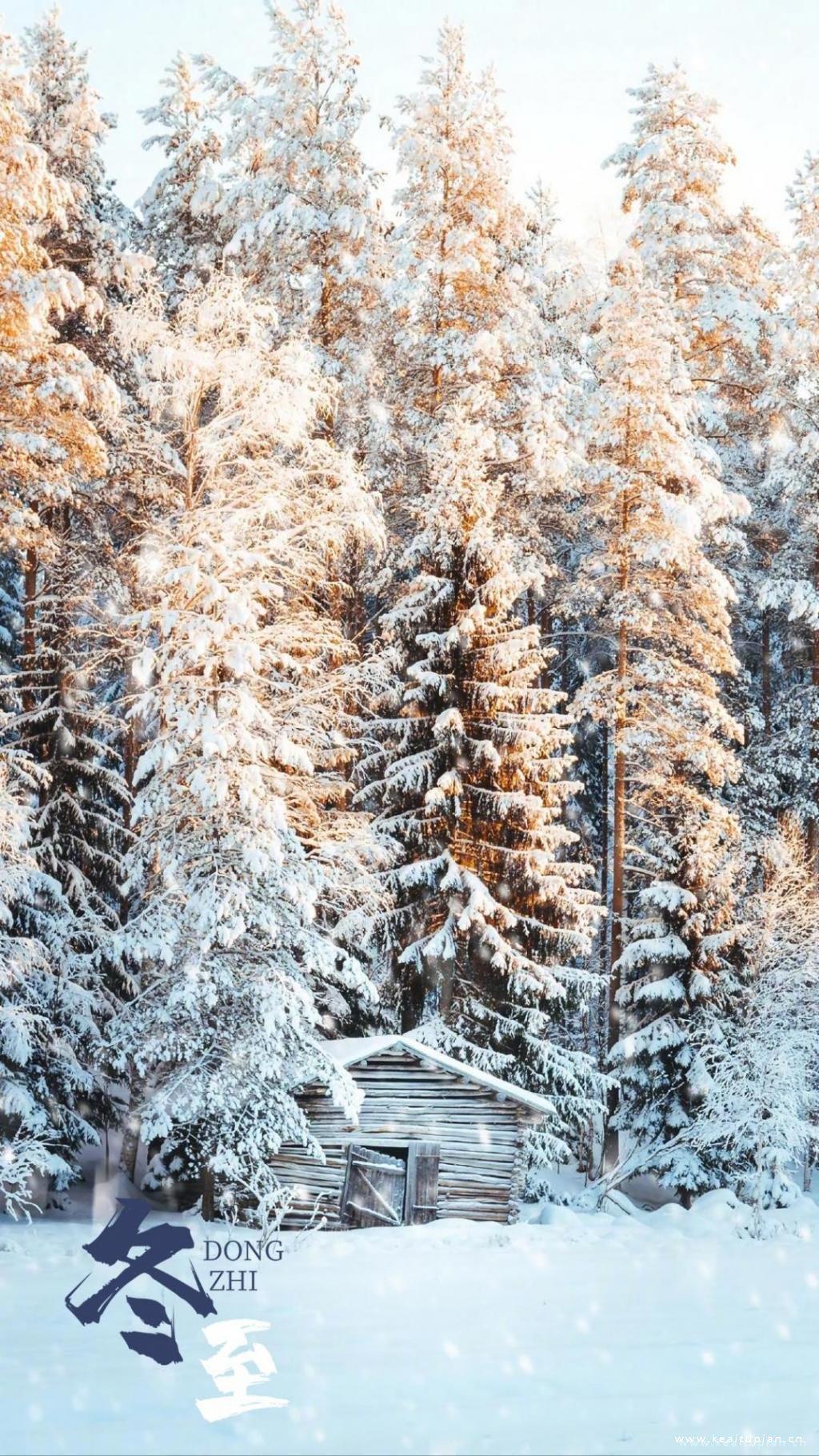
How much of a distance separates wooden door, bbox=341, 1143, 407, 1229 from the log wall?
0.18 metres

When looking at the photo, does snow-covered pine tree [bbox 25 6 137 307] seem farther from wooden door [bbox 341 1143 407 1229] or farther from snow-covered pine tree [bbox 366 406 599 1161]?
wooden door [bbox 341 1143 407 1229]

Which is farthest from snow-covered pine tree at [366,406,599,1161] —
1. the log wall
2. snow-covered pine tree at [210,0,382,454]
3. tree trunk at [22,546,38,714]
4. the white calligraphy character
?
the white calligraphy character

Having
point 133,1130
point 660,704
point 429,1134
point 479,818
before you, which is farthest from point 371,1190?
point 660,704

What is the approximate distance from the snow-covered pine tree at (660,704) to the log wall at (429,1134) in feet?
12.1

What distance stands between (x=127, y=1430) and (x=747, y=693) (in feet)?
82.6

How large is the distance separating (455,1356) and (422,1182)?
9.54 meters

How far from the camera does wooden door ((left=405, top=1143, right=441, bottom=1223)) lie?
19.0 meters

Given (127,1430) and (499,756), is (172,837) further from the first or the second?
(127,1430)

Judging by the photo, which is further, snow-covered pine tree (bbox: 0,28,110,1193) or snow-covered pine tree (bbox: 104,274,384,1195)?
snow-covered pine tree (bbox: 104,274,384,1195)

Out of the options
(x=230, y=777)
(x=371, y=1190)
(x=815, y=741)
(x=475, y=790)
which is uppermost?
(x=815, y=741)

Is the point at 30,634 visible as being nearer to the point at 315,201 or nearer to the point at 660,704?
the point at 315,201

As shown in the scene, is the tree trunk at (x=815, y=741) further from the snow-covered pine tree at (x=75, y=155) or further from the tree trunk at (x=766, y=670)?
the snow-covered pine tree at (x=75, y=155)

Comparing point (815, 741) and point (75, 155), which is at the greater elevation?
point (75, 155)

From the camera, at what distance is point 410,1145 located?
1919 cm
